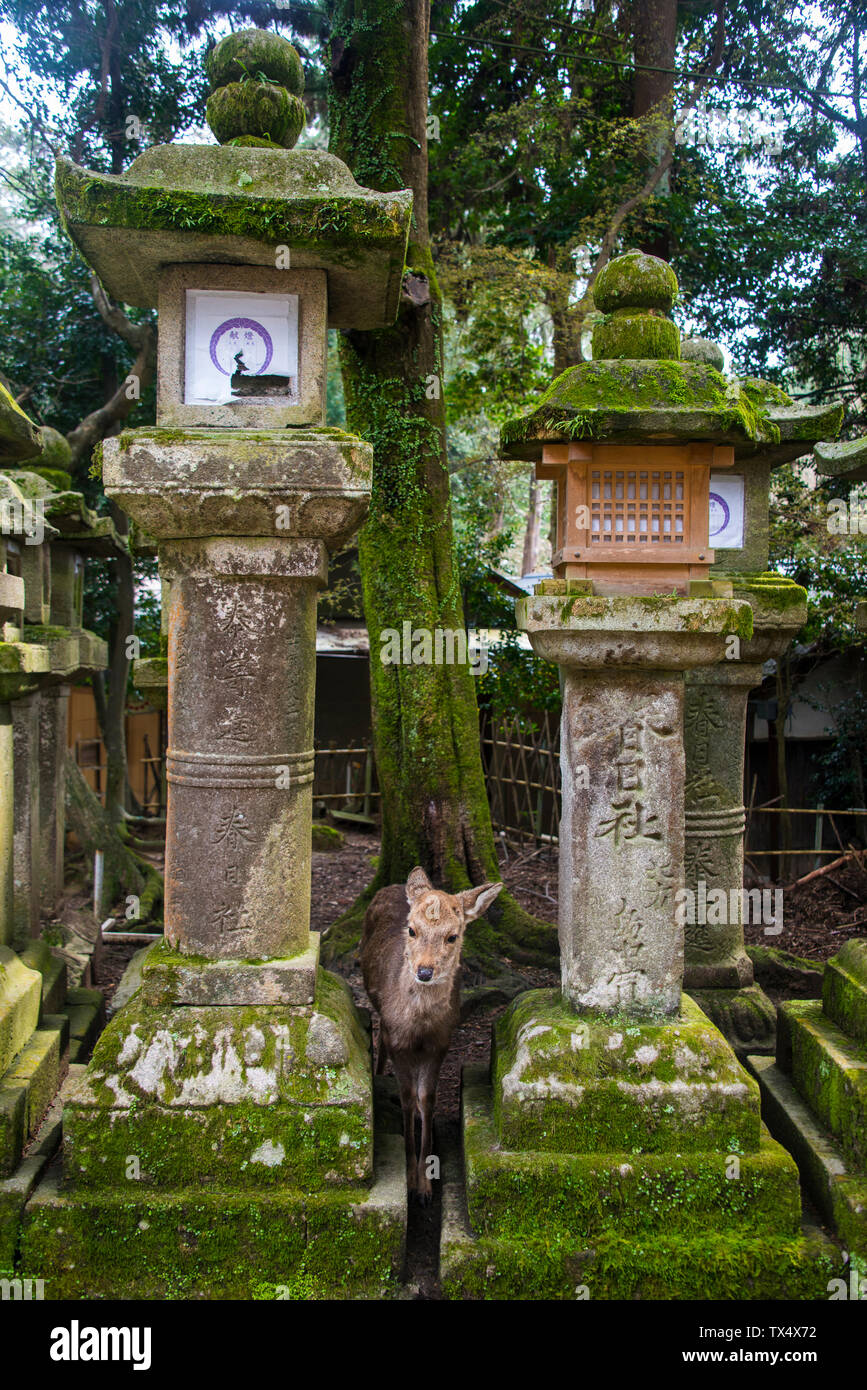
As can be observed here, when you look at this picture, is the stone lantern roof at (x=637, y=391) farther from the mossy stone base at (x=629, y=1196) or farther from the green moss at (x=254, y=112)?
the mossy stone base at (x=629, y=1196)

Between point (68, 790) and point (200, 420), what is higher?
point (200, 420)

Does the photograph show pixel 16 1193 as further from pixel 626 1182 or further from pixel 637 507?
pixel 637 507

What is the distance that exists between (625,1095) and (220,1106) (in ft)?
4.63

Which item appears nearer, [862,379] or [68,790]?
[68,790]

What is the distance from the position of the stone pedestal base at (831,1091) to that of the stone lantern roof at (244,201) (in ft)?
11.3

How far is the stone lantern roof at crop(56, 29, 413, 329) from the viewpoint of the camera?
332 cm

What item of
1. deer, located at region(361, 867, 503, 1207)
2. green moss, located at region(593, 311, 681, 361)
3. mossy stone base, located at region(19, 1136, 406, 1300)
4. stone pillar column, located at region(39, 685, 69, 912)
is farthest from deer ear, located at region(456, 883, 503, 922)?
stone pillar column, located at region(39, 685, 69, 912)

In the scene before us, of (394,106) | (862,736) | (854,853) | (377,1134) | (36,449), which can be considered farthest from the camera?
(862,736)

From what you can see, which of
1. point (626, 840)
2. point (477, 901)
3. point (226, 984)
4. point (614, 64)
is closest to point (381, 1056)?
point (477, 901)

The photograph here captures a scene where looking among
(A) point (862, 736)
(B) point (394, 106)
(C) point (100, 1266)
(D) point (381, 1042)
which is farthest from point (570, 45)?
(C) point (100, 1266)

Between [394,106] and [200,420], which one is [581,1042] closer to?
[200,420]

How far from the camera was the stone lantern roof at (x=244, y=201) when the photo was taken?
3.32 meters

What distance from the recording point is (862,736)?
32.1ft

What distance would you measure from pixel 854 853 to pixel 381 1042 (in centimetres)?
520
